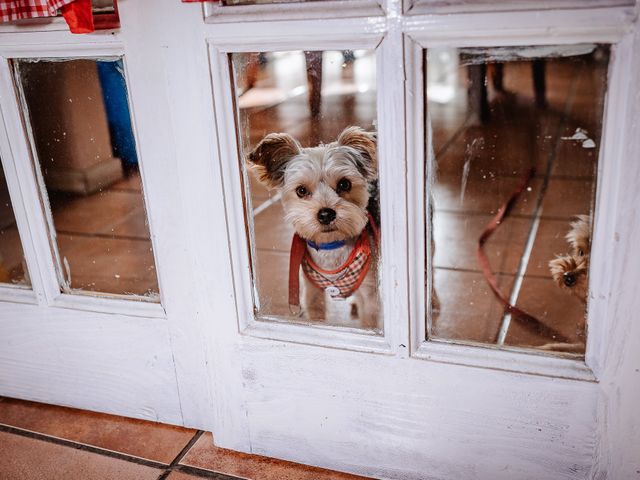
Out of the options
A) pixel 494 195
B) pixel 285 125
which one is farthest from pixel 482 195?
pixel 285 125

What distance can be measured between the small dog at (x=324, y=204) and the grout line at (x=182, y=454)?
377mm

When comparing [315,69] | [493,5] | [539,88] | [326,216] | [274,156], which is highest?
[493,5]

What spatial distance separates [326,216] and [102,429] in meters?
0.73

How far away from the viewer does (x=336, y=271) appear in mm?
1633

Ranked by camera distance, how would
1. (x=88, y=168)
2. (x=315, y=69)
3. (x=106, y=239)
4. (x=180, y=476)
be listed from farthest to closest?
(x=106, y=239) → (x=88, y=168) → (x=180, y=476) → (x=315, y=69)

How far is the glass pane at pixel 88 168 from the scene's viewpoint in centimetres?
133

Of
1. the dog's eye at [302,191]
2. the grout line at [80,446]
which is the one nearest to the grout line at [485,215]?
the dog's eye at [302,191]

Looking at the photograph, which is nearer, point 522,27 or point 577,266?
point 522,27

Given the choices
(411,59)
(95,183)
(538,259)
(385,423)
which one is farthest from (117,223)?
(538,259)

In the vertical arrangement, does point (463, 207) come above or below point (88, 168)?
below

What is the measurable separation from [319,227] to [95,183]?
547mm

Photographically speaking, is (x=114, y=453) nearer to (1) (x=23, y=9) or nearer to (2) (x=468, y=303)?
(1) (x=23, y=9)

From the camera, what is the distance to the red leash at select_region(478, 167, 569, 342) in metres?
1.41

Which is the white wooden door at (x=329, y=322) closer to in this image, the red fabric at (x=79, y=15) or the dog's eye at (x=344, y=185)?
the red fabric at (x=79, y=15)
